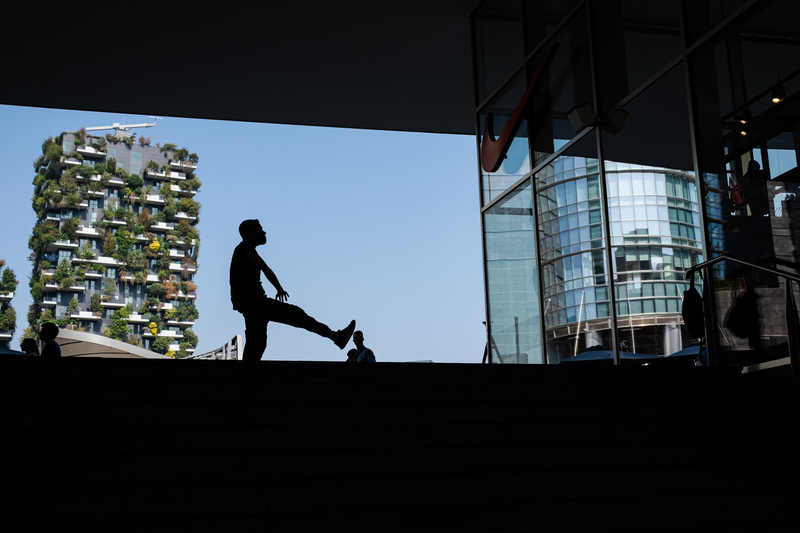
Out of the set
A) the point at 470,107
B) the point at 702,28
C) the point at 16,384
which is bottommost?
the point at 16,384

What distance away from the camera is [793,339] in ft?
17.2

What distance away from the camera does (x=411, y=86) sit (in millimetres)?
13961

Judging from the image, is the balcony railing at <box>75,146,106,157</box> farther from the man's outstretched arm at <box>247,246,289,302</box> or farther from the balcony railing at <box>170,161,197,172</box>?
the man's outstretched arm at <box>247,246,289,302</box>

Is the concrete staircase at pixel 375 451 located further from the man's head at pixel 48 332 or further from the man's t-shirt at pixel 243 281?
the man's head at pixel 48 332

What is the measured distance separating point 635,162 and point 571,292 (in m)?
1.69

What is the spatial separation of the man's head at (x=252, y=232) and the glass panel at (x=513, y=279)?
413 cm

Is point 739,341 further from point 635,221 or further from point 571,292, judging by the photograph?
point 571,292

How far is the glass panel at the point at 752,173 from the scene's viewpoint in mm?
5906

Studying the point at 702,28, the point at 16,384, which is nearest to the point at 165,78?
the point at 702,28

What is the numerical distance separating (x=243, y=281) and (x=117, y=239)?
308ft

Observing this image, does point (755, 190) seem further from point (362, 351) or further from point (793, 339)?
point (362, 351)

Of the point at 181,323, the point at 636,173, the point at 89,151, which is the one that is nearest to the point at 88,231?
the point at 89,151

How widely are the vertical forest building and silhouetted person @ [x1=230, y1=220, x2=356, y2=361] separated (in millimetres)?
86102

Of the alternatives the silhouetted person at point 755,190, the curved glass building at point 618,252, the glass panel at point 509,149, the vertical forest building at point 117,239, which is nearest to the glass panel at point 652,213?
the curved glass building at point 618,252
